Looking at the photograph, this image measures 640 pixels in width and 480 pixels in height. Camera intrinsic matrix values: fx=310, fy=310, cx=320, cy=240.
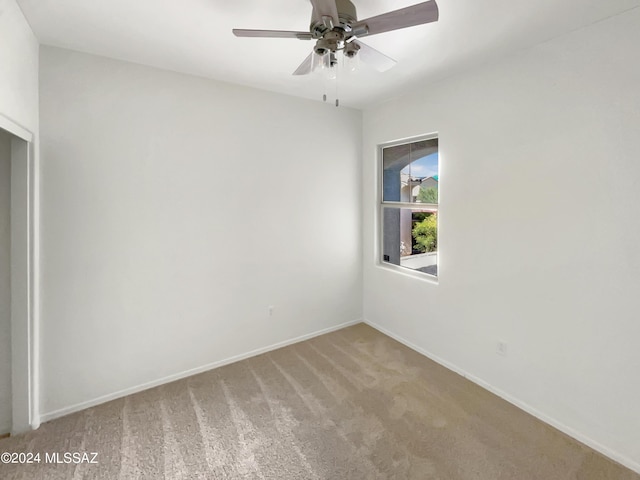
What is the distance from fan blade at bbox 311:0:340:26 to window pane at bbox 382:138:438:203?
2014 millimetres

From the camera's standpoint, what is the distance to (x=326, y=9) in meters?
1.26

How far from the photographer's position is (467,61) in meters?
2.38

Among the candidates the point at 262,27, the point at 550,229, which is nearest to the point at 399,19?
the point at 262,27

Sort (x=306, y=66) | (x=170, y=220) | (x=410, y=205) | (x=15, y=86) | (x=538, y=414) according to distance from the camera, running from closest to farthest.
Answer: (x=15, y=86) → (x=306, y=66) → (x=538, y=414) → (x=170, y=220) → (x=410, y=205)

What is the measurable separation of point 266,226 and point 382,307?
5.45ft

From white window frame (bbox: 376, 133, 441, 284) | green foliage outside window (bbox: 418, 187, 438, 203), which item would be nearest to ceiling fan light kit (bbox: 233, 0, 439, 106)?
white window frame (bbox: 376, 133, 441, 284)

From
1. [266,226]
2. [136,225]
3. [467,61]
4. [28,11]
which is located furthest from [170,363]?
[467,61]

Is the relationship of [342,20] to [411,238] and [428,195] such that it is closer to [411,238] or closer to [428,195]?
[428,195]

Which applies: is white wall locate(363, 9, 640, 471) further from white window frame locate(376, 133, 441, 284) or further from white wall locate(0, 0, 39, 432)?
white wall locate(0, 0, 39, 432)

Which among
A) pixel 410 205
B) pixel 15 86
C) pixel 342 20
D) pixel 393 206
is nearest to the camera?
pixel 342 20

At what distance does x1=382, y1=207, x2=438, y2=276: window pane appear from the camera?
314 cm

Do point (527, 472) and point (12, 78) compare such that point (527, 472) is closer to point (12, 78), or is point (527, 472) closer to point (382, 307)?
point (382, 307)

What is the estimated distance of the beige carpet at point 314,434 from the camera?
1.80 m

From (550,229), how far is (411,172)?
58.9 inches
